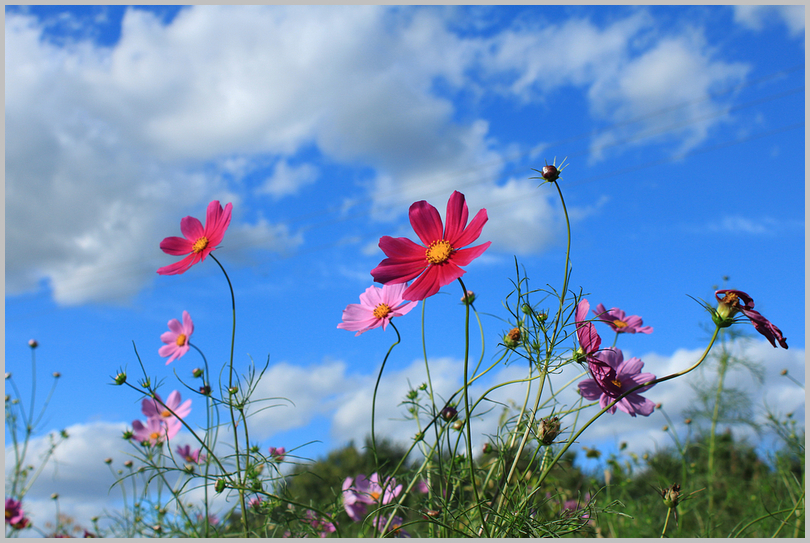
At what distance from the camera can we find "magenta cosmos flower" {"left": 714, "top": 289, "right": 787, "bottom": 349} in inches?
35.4

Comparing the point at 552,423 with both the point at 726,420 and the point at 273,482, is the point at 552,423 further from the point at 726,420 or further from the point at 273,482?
the point at 726,420

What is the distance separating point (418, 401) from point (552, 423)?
1.84 feet

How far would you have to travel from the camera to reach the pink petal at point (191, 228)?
132 centimetres

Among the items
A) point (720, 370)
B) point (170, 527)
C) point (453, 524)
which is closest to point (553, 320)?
point (453, 524)

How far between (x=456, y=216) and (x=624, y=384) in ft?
1.61

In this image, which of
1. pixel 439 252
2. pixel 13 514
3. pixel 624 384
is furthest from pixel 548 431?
pixel 13 514

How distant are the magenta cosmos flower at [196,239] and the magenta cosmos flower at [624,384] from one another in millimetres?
812

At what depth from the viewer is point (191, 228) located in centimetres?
133

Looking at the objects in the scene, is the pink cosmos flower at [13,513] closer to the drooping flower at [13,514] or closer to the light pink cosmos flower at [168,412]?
the drooping flower at [13,514]

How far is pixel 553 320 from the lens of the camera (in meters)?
1.04

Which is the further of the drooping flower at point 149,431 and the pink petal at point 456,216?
the drooping flower at point 149,431

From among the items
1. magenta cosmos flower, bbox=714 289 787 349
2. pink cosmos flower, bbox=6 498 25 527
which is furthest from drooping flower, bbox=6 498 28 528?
magenta cosmos flower, bbox=714 289 787 349

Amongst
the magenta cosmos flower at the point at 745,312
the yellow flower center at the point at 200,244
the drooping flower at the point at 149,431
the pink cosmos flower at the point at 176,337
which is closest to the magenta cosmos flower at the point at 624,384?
the magenta cosmos flower at the point at 745,312

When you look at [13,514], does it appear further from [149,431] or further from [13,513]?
[149,431]
